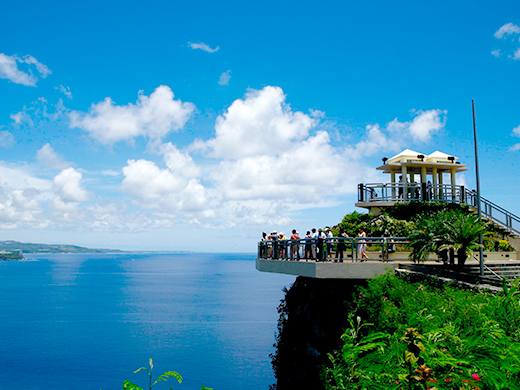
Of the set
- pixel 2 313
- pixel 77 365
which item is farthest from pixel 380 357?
pixel 2 313

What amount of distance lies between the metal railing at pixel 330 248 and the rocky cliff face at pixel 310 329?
3.78ft

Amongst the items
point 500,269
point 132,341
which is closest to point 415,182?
point 500,269

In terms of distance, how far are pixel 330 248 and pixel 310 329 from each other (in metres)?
3.42

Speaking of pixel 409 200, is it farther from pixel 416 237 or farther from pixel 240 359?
pixel 240 359

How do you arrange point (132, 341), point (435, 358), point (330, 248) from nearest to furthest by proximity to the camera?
1. point (435, 358)
2. point (330, 248)
3. point (132, 341)

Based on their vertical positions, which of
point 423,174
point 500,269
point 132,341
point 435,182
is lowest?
point 132,341

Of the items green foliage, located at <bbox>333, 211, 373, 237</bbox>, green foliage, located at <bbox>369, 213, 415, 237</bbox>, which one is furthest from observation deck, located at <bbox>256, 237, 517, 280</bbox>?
green foliage, located at <bbox>333, 211, 373, 237</bbox>

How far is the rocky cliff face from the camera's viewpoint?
1564 cm

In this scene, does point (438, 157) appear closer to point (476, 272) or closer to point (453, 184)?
point (453, 184)

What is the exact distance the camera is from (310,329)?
17.1 metres

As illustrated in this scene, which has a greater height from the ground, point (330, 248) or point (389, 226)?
point (389, 226)

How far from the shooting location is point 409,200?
27.9 metres

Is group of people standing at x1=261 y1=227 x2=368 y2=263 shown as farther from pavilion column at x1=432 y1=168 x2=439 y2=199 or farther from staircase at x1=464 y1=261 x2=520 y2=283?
pavilion column at x1=432 y1=168 x2=439 y2=199

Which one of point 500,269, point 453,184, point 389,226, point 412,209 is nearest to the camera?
point 500,269
